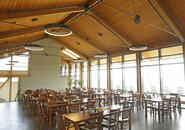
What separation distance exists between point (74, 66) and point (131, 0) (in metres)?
14.2

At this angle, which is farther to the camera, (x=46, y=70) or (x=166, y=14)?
(x=46, y=70)

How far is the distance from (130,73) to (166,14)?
6.19m

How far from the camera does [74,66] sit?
19.9 metres

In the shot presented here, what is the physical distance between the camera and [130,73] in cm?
1195

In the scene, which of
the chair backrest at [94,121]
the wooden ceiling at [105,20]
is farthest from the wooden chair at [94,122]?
the wooden ceiling at [105,20]

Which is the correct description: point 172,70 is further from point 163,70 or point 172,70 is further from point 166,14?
point 166,14

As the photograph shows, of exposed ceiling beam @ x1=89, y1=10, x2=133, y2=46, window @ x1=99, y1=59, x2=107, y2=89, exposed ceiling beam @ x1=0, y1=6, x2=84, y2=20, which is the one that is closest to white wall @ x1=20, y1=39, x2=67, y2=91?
window @ x1=99, y1=59, x2=107, y2=89

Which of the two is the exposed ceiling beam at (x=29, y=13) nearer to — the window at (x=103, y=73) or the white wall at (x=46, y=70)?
the white wall at (x=46, y=70)

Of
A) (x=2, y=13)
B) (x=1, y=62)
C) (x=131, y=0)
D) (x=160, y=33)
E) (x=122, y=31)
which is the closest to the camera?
(x=2, y=13)

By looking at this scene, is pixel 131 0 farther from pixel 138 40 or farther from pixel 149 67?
pixel 149 67

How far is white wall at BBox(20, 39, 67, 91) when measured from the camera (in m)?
13.1

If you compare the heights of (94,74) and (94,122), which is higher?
(94,74)

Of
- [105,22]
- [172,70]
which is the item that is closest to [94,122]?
[105,22]

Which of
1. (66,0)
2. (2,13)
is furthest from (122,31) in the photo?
(2,13)
